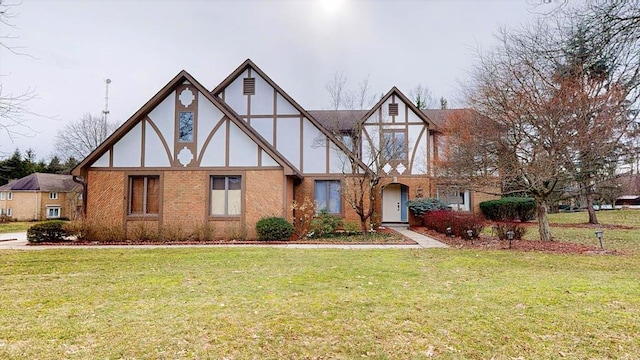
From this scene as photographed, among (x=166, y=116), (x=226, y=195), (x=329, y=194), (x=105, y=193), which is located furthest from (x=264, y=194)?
(x=105, y=193)

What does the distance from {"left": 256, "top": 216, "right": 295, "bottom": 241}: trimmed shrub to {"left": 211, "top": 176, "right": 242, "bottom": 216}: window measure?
154cm

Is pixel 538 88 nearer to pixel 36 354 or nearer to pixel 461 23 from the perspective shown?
pixel 461 23

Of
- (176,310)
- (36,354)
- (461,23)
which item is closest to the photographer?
(36,354)

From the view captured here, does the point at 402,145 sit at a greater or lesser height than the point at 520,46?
lesser

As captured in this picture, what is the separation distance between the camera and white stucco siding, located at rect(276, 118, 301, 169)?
1877 cm

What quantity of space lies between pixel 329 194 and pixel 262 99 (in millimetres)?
6105

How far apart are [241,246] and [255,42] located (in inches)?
521

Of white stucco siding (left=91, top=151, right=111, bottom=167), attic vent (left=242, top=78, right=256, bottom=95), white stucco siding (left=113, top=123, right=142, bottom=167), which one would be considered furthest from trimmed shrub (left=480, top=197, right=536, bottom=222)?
white stucco siding (left=91, top=151, right=111, bottom=167)

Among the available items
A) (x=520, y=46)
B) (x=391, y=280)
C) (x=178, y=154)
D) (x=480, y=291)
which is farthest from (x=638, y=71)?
(x=178, y=154)

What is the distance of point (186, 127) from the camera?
600 inches

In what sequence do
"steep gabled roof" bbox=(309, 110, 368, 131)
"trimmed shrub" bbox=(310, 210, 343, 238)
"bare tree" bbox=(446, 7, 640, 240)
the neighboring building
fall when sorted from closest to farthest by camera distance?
1. "bare tree" bbox=(446, 7, 640, 240)
2. "trimmed shrub" bbox=(310, 210, 343, 238)
3. "steep gabled roof" bbox=(309, 110, 368, 131)
4. the neighboring building

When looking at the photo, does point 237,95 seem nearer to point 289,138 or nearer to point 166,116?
point 289,138

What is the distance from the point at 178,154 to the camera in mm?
15180

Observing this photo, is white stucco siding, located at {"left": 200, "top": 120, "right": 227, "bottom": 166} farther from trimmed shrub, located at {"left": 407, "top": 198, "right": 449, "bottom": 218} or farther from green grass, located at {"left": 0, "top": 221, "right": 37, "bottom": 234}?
green grass, located at {"left": 0, "top": 221, "right": 37, "bottom": 234}
